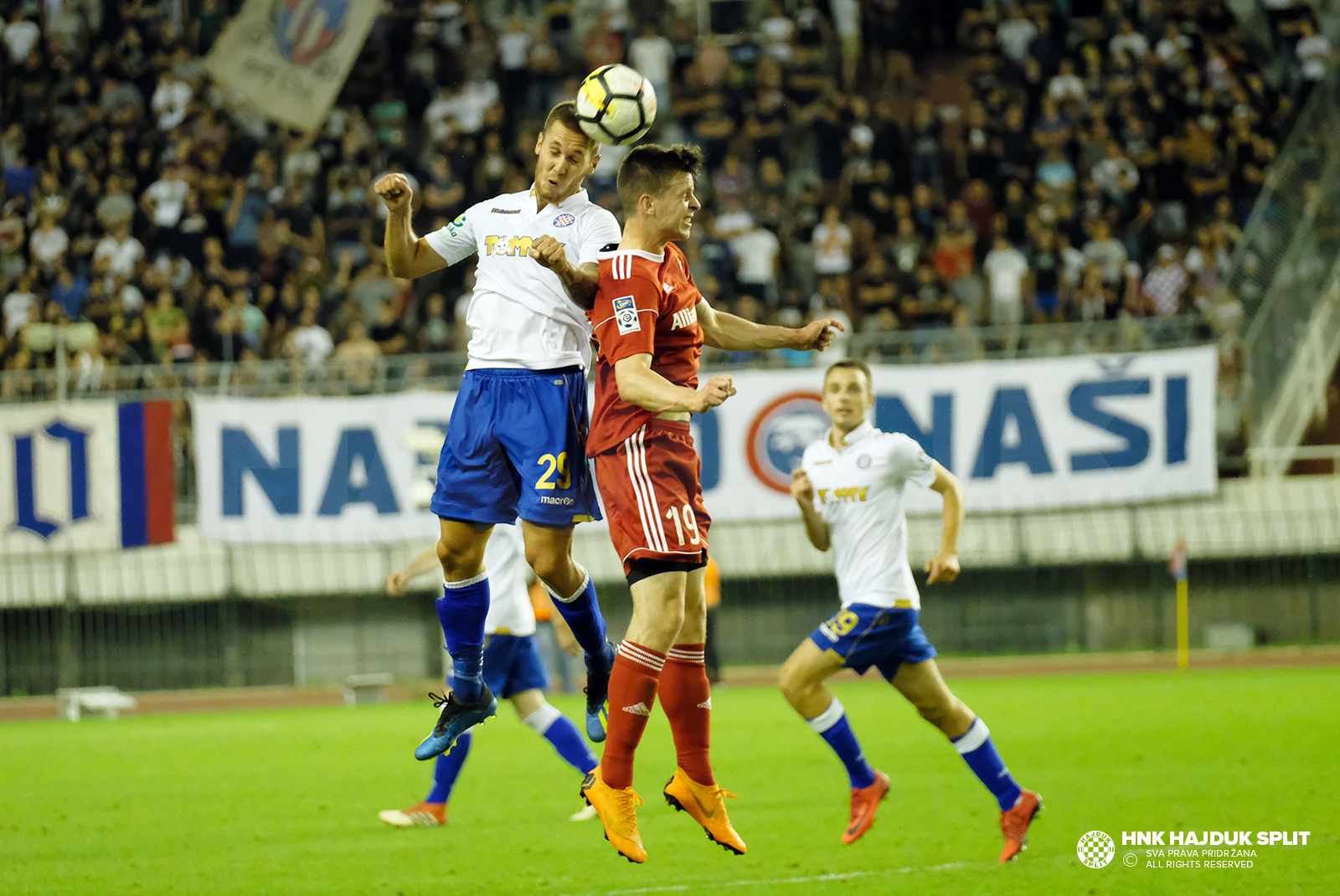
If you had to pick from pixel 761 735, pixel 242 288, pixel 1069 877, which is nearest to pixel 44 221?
pixel 242 288

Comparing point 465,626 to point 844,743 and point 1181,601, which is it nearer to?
point 844,743

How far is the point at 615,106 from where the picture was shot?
19.2ft

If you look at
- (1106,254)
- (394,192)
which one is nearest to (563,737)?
(394,192)

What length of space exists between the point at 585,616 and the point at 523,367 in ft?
3.57

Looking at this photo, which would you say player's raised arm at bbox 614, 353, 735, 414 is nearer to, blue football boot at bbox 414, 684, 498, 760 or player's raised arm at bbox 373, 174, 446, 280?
player's raised arm at bbox 373, 174, 446, 280

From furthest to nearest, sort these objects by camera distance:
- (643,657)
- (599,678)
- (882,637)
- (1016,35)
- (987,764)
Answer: (1016,35), (882,637), (987,764), (599,678), (643,657)

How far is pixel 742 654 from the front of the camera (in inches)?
680

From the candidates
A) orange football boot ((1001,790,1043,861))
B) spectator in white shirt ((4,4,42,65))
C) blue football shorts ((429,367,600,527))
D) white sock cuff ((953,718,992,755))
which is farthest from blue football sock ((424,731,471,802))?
spectator in white shirt ((4,4,42,65))

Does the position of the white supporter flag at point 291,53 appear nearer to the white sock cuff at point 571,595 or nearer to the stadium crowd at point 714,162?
the stadium crowd at point 714,162

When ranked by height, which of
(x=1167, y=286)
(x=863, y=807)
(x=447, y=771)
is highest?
(x=1167, y=286)

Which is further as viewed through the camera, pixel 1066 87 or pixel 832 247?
pixel 1066 87

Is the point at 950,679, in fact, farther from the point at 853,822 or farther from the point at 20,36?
the point at 20,36

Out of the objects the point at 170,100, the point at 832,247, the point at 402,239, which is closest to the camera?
the point at 402,239

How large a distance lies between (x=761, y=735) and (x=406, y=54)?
43.0 ft
